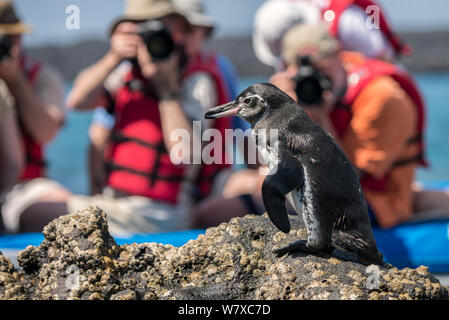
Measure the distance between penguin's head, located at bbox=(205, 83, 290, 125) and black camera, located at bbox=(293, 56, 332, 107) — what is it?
0.39 meters

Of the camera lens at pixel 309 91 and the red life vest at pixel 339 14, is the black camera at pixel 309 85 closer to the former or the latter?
the camera lens at pixel 309 91

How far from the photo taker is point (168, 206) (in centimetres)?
168

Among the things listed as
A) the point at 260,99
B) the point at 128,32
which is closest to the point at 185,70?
the point at 128,32

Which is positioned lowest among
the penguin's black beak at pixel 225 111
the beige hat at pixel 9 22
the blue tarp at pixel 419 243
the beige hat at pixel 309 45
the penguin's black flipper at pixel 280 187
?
the penguin's black flipper at pixel 280 187

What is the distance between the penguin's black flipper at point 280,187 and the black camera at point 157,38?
2.77ft

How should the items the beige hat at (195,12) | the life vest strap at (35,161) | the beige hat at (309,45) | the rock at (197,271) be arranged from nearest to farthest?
the rock at (197,271) → the beige hat at (309,45) → the beige hat at (195,12) → the life vest strap at (35,161)

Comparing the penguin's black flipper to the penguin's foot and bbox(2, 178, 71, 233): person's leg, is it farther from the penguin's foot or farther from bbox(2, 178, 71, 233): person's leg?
bbox(2, 178, 71, 233): person's leg

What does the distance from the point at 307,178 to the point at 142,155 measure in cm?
106

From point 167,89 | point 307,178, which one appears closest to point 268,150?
point 307,178

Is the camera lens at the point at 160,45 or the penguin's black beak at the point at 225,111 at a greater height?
the camera lens at the point at 160,45

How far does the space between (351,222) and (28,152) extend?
1.41 meters

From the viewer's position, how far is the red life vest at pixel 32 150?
188 cm

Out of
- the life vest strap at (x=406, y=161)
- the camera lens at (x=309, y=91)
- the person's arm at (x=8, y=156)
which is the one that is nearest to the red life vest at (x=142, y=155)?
the person's arm at (x=8, y=156)
